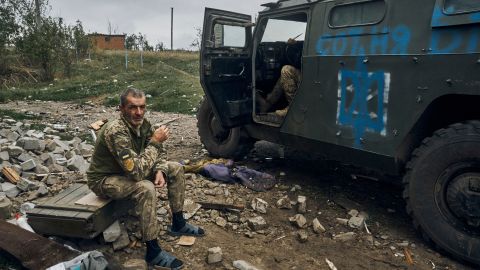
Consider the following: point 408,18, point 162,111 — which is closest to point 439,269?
point 408,18

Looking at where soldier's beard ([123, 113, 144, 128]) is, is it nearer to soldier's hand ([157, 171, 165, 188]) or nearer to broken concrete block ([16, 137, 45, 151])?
soldier's hand ([157, 171, 165, 188])

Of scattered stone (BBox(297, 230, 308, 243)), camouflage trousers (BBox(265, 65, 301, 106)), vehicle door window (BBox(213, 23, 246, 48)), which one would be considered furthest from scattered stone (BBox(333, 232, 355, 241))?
vehicle door window (BBox(213, 23, 246, 48))

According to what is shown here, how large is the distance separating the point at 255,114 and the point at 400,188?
1.95 m

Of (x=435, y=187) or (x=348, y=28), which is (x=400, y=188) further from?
(x=348, y=28)

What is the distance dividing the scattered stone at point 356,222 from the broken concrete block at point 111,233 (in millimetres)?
2106

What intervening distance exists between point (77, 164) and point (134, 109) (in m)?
2.47

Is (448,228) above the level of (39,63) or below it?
below

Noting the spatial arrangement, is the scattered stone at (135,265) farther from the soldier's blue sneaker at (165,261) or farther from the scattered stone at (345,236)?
the scattered stone at (345,236)

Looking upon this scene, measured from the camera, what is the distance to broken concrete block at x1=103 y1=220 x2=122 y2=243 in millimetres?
3152

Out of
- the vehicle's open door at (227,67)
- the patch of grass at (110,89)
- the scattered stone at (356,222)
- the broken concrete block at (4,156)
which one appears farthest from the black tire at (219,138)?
the patch of grass at (110,89)

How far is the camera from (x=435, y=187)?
10.6 ft

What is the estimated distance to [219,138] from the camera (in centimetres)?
570

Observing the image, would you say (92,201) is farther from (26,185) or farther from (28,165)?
(28,165)

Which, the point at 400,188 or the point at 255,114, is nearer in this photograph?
the point at 400,188
